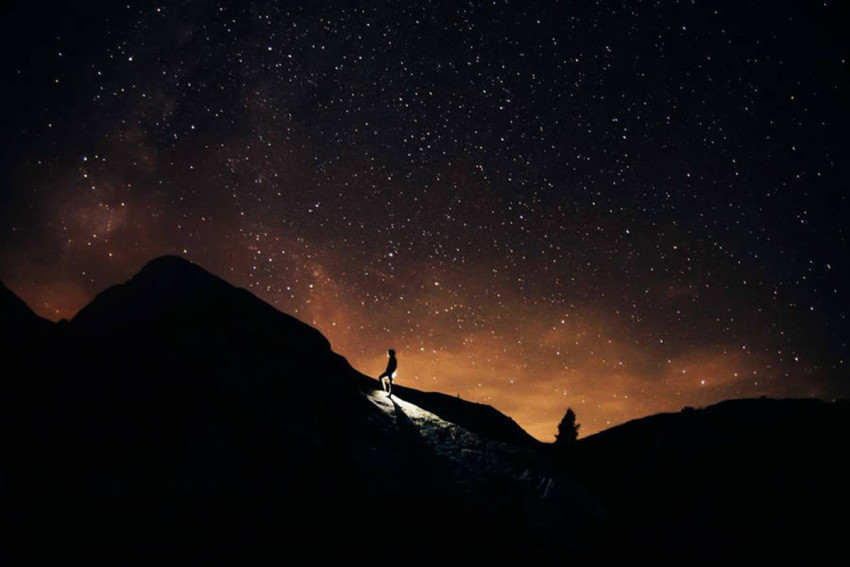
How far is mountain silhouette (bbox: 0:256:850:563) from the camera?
26.3 feet

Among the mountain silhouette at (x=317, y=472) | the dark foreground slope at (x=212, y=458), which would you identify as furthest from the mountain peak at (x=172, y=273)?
the mountain silhouette at (x=317, y=472)

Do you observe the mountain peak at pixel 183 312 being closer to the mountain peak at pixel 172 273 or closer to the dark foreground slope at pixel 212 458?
the mountain peak at pixel 172 273

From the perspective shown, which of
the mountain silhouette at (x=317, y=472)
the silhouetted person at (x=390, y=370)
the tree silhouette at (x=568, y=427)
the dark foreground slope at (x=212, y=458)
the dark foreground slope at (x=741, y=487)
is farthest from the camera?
the tree silhouette at (x=568, y=427)

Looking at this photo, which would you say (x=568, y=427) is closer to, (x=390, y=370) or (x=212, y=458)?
(x=390, y=370)

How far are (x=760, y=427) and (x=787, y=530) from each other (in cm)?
328

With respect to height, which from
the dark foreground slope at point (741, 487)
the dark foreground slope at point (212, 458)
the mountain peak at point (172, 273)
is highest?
the mountain peak at point (172, 273)

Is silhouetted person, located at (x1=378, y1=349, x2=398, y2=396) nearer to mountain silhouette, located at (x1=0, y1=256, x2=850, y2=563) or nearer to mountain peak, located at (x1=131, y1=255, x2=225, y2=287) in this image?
mountain silhouette, located at (x1=0, y1=256, x2=850, y2=563)

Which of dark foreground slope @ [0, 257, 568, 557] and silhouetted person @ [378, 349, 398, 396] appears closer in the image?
dark foreground slope @ [0, 257, 568, 557]

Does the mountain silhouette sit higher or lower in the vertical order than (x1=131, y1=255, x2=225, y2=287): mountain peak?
lower

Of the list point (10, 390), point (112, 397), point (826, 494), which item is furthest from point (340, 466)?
point (826, 494)

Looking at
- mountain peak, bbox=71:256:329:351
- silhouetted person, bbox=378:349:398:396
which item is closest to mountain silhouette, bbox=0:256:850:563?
mountain peak, bbox=71:256:329:351

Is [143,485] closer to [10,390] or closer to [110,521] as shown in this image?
[110,521]

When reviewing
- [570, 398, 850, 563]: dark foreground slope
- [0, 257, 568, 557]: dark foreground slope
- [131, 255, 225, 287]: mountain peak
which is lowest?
[0, 257, 568, 557]: dark foreground slope

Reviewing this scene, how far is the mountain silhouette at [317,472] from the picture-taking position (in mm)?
8008
